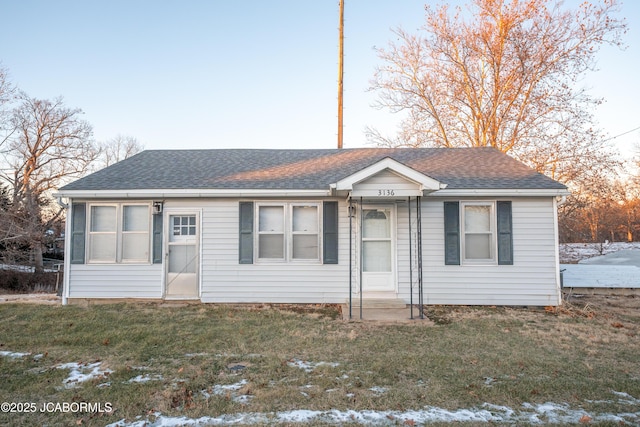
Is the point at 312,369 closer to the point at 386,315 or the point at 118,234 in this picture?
the point at 386,315

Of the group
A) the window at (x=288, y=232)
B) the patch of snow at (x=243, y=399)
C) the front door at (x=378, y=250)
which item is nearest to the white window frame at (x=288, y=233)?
the window at (x=288, y=232)

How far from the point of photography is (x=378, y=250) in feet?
27.9

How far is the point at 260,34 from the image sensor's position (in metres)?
14.2

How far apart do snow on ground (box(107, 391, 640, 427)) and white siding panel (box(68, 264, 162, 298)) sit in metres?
5.53

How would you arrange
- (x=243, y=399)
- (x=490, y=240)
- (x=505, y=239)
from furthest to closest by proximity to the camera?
(x=490, y=240) < (x=505, y=239) < (x=243, y=399)

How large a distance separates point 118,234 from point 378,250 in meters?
5.80

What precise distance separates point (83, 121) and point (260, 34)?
18.3 metres

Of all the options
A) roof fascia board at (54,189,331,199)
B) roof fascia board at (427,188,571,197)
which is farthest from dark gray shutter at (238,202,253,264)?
roof fascia board at (427,188,571,197)

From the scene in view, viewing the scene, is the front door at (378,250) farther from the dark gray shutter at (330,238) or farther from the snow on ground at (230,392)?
the snow on ground at (230,392)

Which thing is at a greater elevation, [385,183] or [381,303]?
[385,183]

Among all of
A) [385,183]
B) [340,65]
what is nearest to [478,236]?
[385,183]

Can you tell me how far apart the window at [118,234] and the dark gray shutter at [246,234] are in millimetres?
2077

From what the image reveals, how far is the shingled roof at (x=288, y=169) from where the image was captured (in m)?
8.38

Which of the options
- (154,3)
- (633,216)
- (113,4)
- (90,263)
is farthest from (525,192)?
(633,216)
